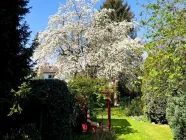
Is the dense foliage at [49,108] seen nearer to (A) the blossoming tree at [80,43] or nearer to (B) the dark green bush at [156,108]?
(B) the dark green bush at [156,108]

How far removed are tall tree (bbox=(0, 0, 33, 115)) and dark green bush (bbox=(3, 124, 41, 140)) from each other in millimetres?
616

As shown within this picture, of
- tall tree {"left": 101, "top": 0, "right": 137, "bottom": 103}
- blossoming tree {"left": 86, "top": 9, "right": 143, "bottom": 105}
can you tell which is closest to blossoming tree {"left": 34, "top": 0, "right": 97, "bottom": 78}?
blossoming tree {"left": 86, "top": 9, "right": 143, "bottom": 105}

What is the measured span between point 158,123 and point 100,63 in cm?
686

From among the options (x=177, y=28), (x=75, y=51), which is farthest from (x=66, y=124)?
(x=75, y=51)

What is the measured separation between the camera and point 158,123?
13.8 metres

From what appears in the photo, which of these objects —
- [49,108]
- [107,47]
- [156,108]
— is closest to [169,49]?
[49,108]

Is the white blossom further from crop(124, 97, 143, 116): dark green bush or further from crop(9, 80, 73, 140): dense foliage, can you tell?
crop(9, 80, 73, 140): dense foliage

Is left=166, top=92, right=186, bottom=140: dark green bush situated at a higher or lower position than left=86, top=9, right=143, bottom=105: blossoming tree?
lower

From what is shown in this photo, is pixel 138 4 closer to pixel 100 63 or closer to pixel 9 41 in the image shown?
pixel 9 41

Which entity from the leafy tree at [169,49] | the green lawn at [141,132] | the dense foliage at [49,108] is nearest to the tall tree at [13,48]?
the dense foliage at [49,108]

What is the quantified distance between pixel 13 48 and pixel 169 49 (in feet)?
15.2

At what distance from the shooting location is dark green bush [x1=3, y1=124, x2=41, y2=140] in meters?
6.03

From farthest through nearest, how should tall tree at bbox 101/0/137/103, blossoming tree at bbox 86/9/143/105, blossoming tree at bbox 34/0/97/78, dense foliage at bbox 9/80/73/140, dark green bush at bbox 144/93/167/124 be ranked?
tall tree at bbox 101/0/137/103, blossoming tree at bbox 86/9/143/105, blossoming tree at bbox 34/0/97/78, dark green bush at bbox 144/93/167/124, dense foliage at bbox 9/80/73/140

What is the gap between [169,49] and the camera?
24.7 ft
